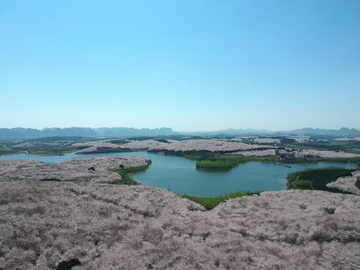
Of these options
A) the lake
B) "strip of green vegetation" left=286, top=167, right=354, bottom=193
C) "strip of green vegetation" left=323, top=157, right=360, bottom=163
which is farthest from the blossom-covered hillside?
"strip of green vegetation" left=323, top=157, right=360, bottom=163

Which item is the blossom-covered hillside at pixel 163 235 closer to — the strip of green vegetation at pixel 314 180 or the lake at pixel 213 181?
the strip of green vegetation at pixel 314 180

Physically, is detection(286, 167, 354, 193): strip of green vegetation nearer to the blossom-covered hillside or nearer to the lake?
the lake

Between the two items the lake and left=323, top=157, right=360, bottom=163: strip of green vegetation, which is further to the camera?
left=323, top=157, right=360, bottom=163: strip of green vegetation

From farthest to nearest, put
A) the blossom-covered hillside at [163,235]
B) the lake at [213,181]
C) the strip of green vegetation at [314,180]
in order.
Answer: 1. the lake at [213,181]
2. the strip of green vegetation at [314,180]
3. the blossom-covered hillside at [163,235]

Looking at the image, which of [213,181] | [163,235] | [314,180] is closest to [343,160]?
[314,180]

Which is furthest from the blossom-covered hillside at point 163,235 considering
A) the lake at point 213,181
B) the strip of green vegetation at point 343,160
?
the strip of green vegetation at point 343,160

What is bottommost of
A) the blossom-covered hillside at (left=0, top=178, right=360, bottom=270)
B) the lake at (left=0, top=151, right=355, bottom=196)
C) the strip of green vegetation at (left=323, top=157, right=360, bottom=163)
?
the lake at (left=0, top=151, right=355, bottom=196)

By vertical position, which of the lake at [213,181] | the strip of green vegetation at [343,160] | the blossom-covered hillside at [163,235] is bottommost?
the lake at [213,181]

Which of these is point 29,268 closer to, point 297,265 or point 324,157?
point 297,265
